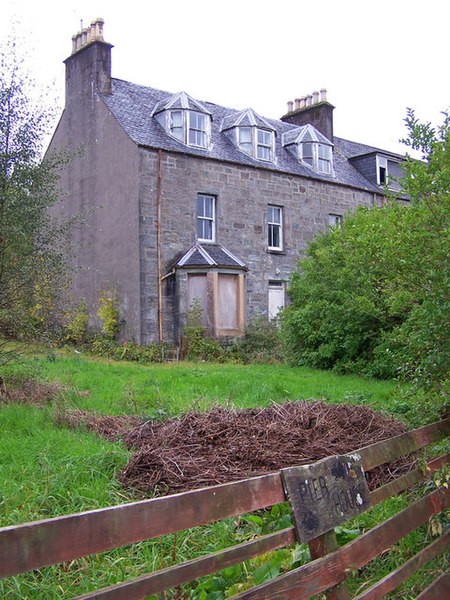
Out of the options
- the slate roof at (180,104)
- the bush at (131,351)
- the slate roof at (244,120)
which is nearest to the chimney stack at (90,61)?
the slate roof at (180,104)

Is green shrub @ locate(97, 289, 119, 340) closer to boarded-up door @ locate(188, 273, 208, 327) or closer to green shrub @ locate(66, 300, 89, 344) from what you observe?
green shrub @ locate(66, 300, 89, 344)

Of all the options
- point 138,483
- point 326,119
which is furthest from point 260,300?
point 138,483

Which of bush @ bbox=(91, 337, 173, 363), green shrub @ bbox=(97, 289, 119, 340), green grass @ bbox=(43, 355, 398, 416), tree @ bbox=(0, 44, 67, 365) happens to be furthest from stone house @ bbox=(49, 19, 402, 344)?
tree @ bbox=(0, 44, 67, 365)

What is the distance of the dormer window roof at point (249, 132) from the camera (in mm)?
25188

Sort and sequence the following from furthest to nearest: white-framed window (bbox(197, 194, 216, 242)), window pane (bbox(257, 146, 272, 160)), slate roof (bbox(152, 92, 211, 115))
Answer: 1. window pane (bbox(257, 146, 272, 160))
2. white-framed window (bbox(197, 194, 216, 242))
3. slate roof (bbox(152, 92, 211, 115))

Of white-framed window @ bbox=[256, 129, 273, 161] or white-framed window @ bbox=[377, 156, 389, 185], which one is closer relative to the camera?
white-framed window @ bbox=[256, 129, 273, 161]

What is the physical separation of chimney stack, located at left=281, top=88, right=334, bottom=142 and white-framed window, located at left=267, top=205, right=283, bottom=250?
6597 mm

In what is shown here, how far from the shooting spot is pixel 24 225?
30.6 ft

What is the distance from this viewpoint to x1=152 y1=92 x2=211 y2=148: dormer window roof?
75.4 feet

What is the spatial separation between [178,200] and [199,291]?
331 centimetres

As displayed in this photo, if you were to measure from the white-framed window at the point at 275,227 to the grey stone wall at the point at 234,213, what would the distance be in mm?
202

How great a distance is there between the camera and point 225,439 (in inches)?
241

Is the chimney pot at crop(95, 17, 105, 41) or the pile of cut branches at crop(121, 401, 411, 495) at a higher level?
the chimney pot at crop(95, 17, 105, 41)

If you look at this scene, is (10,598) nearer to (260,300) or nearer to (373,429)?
(373,429)
